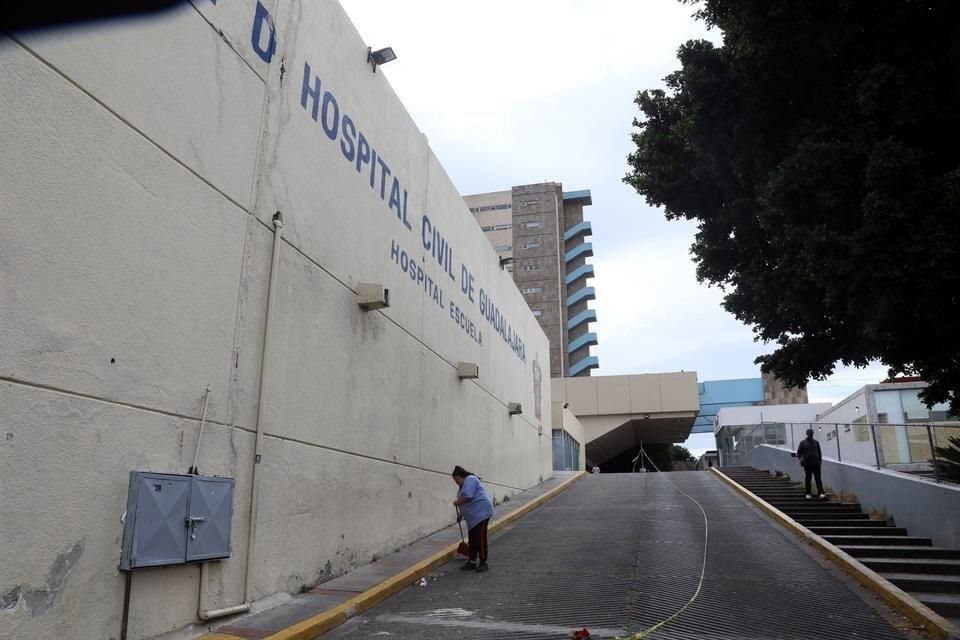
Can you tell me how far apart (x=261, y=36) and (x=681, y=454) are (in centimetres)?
7679

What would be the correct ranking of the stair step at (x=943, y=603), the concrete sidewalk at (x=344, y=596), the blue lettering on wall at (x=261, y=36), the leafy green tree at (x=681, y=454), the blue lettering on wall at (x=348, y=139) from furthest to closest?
the leafy green tree at (x=681, y=454), the blue lettering on wall at (x=348, y=139), the stair step at (x=943, y=603), the blue lettering on wall at (x=261, y=36), the concrete sidewalk at (x=344, y=596)

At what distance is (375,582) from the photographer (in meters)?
8.46

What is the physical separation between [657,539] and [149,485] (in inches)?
329

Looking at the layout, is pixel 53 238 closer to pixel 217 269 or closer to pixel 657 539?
pixel 217 269

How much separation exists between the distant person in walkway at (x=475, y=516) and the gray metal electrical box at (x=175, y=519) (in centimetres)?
391

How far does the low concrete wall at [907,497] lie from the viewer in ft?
34.1

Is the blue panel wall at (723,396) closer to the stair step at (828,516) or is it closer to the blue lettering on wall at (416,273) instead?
the stair step at (828,516)

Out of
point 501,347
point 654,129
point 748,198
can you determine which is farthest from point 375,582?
point 501,347

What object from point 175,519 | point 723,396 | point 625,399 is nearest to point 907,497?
point 175,519

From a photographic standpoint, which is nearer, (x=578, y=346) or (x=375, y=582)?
(x=375, y=582)

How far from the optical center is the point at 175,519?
5867 millimetres

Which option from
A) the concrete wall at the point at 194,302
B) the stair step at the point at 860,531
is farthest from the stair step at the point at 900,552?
the concrete wall at the point at 194,302

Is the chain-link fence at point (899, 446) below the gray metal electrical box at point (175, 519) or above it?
above

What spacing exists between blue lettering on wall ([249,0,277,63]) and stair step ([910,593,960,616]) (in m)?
9.34
